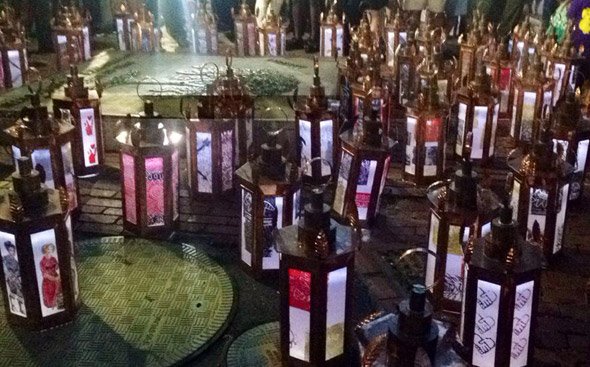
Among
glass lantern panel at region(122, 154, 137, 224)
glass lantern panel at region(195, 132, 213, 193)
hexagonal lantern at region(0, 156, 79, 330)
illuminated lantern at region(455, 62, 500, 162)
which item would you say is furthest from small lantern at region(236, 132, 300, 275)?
illuminated lantern at region(455, 62, 500, 162)

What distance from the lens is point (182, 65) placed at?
27.2ft

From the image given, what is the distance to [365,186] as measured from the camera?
4.76m

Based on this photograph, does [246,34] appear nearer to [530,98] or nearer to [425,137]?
[530,98]

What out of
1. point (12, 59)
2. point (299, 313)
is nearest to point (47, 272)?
point (299, 313)

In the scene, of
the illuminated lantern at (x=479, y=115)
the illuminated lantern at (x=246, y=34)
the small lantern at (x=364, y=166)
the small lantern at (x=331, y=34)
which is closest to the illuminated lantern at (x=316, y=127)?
the small lantern at (x=364, y=166)

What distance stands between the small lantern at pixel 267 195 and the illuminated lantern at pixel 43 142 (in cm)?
139

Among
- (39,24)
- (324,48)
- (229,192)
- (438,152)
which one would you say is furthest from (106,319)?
(39,24)

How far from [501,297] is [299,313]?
0.90 m

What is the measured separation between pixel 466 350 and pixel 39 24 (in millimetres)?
9577

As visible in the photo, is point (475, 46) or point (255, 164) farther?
point (475, 46)

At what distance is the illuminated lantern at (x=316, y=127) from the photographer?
543 cm

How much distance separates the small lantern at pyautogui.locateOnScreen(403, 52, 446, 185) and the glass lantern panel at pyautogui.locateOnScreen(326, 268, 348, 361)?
254 centimetres

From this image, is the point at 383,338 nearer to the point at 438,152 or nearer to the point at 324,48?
the point at 438,152

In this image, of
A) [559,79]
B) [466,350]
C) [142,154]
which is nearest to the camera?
[466,350]
